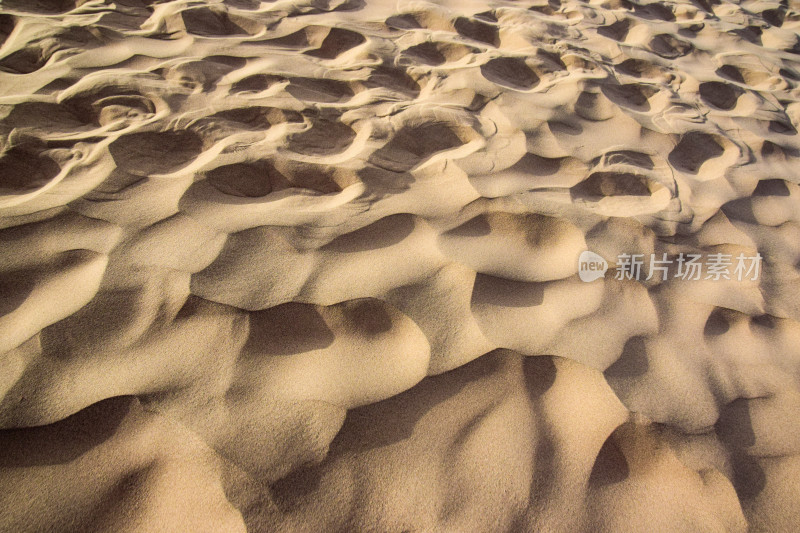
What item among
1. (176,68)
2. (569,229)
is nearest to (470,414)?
(569,229)

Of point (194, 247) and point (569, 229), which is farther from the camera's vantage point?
point (569, 229)

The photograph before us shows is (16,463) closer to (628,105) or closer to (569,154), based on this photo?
(569,154)

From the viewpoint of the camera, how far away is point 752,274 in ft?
4.20

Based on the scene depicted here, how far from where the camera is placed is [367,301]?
0.98 m

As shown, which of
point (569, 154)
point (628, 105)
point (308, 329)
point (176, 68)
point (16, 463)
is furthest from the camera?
point (628, 105)

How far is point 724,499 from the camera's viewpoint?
2.74ft

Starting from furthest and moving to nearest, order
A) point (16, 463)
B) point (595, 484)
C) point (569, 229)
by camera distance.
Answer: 1. point (569, 229)
2. point (595, 484)
3. point (16, 463)

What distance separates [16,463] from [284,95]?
1.24 metres

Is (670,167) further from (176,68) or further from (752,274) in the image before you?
(176,68)

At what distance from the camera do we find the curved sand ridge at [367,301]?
0.76m

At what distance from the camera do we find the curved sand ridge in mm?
761

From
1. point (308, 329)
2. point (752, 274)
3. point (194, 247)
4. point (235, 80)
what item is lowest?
point (752, 274)

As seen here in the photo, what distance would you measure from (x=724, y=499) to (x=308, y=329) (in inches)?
32.9

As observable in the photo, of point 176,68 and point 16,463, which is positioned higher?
point 176,68
